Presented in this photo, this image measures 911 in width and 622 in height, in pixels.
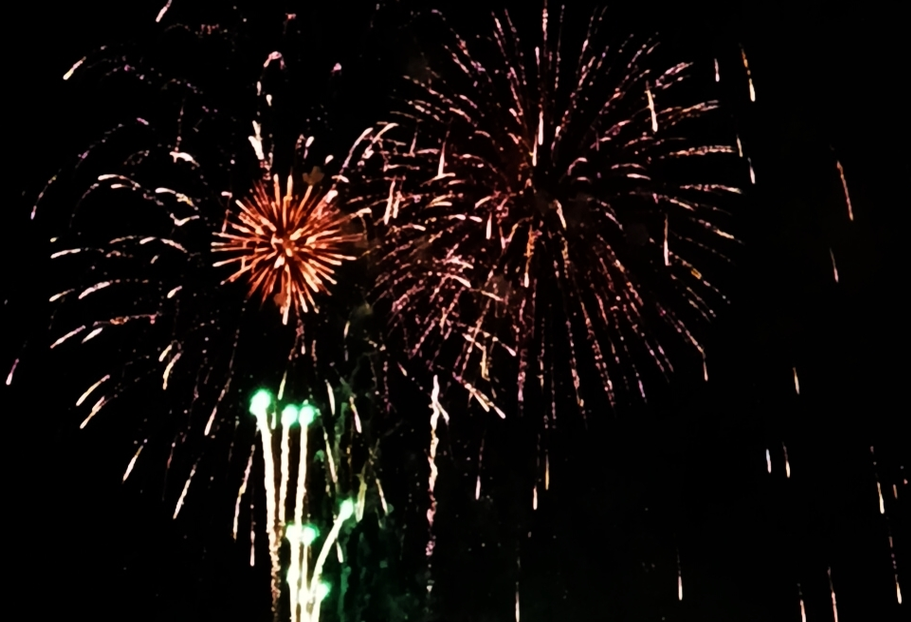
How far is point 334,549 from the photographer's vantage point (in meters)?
11.2

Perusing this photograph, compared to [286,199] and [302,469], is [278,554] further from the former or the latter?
[286,199]

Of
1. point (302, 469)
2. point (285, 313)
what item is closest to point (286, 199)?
point (285, 313)

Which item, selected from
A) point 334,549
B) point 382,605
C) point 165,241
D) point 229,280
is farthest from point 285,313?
point 382,605

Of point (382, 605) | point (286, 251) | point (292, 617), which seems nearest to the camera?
point (286, 251)

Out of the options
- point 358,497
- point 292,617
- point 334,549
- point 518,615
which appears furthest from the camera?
point 518,615

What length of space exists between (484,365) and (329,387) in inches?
57.1

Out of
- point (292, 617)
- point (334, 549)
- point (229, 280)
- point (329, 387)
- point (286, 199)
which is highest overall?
point (286, 199)

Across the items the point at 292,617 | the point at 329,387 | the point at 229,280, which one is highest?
the point at 229,280

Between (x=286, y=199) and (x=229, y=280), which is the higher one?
(x=286, y=199)

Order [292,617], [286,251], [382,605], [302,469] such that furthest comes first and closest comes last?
[382,605] → [292,617] → [302,469] → [286,251]

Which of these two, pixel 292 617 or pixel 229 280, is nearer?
pixel 229 280

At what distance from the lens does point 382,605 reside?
1491cm

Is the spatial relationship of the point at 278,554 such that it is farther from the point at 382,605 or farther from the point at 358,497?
the point at 382,605

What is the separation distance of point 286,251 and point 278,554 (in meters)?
3.08
